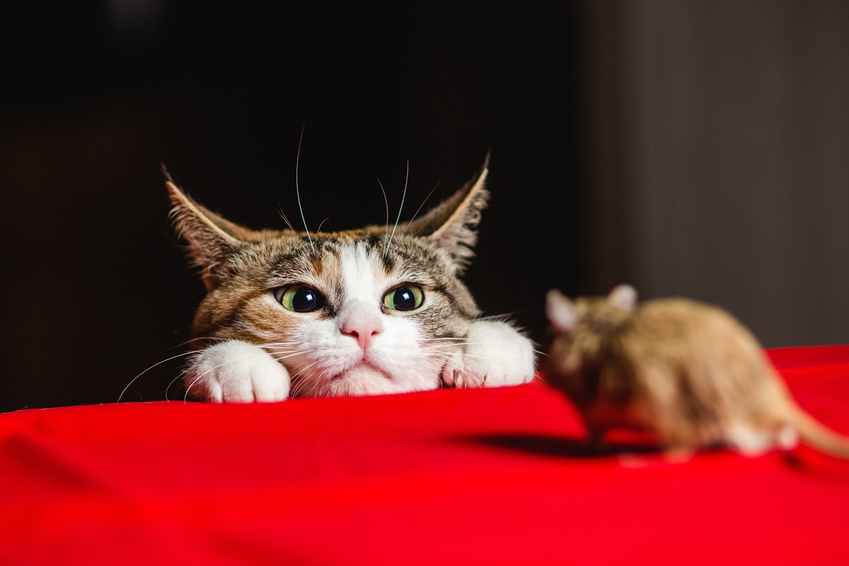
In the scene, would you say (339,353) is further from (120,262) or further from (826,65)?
(826,65)

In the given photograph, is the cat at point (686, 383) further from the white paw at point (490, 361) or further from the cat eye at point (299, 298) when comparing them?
the cat eye at point (299, 298)

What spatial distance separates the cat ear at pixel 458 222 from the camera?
113 cm

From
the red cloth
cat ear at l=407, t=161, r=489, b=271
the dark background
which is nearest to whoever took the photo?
the red cloth

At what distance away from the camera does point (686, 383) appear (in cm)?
36

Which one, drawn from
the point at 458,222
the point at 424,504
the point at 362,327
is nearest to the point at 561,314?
the point at 424,504

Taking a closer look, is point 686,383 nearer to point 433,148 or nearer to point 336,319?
point 336,319

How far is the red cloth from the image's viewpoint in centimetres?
33

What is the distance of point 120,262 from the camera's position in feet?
5.29

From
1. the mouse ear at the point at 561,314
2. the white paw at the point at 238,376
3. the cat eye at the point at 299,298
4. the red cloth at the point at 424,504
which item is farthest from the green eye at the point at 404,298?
the mouse ear at the point at 561,314

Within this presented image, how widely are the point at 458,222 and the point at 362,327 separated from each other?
0.40m

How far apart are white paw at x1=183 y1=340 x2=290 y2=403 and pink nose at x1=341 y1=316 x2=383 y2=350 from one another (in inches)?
4.4

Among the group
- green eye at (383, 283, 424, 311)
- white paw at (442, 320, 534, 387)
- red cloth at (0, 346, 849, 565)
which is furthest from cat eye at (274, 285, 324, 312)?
red cloth at (0, 346, 849, 565)

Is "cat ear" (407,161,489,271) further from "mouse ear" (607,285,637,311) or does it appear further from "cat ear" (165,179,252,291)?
"mouse ear" (607,285,637,311)

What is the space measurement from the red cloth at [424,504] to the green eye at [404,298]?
469mm
